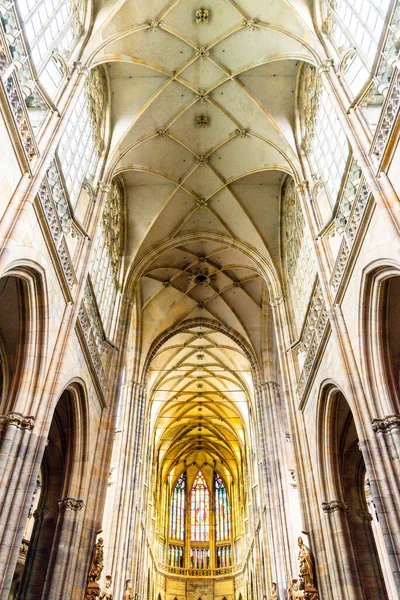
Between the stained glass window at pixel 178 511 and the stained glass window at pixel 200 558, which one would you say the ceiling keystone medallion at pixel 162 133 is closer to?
the stained glass window at pixel 178 511

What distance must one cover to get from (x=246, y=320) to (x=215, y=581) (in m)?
23.0

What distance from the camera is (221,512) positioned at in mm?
41438

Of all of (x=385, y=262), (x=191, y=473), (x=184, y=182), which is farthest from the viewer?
(x=191, y=473)

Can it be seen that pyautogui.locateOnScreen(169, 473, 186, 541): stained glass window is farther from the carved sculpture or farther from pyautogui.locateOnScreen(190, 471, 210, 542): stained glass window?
the carved sculpture

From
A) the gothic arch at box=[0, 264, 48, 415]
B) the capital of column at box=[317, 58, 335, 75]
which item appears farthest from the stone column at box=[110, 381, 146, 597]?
the capital of column at box=[317, 58, 335, 75]

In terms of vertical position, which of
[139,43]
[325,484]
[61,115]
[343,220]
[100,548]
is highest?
[139,43]

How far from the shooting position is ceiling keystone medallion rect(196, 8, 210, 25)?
15.4 metres

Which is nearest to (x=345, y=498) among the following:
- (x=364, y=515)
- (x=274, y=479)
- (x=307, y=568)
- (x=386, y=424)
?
(x=364, y=515)

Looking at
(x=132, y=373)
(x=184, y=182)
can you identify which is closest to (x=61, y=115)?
(x=184, y=182)

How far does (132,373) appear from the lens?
76.5 ft

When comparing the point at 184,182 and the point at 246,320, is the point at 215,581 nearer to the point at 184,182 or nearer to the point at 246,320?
the point at 246,320

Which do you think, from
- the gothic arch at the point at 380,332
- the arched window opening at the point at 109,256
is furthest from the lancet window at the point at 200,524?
the gothic arch at the point at 380,332

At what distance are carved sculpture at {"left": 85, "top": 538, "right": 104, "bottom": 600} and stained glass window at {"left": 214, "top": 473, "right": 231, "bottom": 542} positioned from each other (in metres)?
30.1

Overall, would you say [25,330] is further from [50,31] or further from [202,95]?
[202,95]
